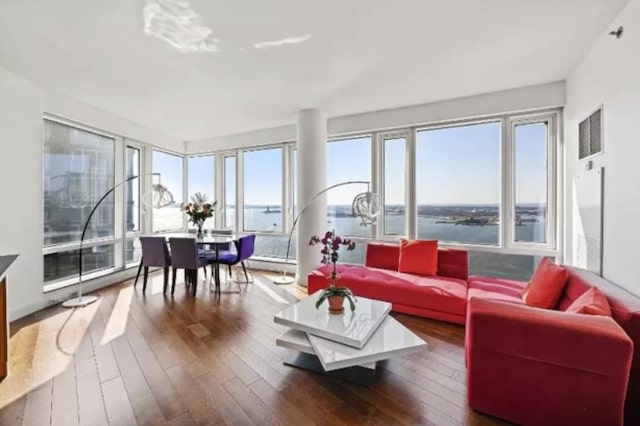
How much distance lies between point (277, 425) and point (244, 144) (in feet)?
17.8

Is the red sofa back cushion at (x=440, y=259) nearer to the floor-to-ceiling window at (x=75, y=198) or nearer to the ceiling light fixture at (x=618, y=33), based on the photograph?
the ceiling light fixture at (x=618, y=33)

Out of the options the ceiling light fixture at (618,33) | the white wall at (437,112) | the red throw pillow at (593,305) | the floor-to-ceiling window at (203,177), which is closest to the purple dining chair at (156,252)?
the floor-to-ceiling window at (203,177)

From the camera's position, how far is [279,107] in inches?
185

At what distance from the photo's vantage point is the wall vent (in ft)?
9.41

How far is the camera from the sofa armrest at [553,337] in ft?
5.06

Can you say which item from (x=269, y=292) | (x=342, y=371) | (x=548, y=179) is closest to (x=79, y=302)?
(x=269, y=292)

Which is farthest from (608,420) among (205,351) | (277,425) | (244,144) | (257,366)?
(244,144)

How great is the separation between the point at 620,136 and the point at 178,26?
392cm

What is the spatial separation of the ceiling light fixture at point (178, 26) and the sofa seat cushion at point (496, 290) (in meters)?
3.64

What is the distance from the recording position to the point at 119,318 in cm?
346

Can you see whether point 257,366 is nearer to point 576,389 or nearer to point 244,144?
point 576,389

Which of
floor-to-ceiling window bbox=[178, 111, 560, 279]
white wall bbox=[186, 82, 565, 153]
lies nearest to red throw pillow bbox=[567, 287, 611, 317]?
floor-to-ceiling window bbox=[178, 111, 560, 279]

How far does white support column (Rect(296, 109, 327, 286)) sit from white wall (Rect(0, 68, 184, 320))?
3.47m

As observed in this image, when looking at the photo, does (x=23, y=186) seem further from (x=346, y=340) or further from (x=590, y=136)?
(x=590, y=136)
